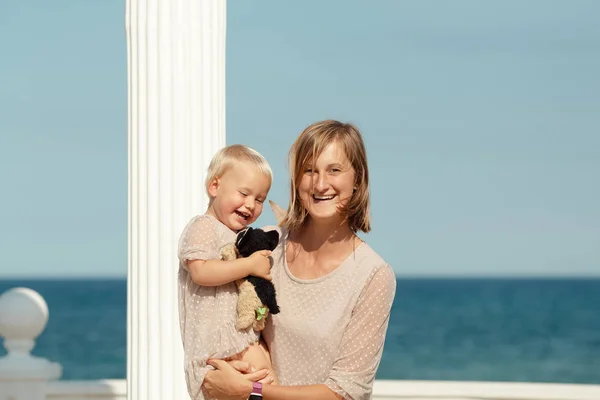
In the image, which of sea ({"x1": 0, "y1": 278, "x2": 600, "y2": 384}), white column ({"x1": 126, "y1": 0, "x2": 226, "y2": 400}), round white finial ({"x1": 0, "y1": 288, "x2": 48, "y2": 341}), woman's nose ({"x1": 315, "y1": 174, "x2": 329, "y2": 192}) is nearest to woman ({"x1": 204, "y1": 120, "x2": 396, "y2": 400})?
woman's nose ({"x1": 315, "y1": 174, "x2": 329, "y2": 192})

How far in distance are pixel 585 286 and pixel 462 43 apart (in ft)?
53.8

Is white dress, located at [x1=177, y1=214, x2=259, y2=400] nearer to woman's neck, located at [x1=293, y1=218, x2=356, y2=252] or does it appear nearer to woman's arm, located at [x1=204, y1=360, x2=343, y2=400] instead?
woman's arm, located at [x1=204, y1=360, x2=343, y2=400]

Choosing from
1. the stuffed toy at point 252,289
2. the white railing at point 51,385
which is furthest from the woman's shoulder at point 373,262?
the white railing at point 51,385

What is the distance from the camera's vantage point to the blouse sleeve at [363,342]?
9.98 ft

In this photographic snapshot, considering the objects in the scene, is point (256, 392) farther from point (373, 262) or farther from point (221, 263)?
point (373, 262)

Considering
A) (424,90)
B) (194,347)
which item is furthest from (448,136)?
(194,347)

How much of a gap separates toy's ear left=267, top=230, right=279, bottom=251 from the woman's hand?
0.36m

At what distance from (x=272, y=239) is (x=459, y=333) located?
37055mm

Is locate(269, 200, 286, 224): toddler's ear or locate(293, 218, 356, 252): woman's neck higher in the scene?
locate(269, 200, 286, 224): toddler's ear

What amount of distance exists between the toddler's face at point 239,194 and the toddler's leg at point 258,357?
372 mm

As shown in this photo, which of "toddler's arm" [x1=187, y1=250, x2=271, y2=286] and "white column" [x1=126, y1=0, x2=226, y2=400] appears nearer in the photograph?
"toddler's arm" [x1=187, y1=250, x2=271, y2=286]

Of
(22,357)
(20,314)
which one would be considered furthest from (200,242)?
(22,357)

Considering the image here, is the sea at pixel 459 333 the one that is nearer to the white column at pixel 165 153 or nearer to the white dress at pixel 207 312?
the white column at pixel 165 153

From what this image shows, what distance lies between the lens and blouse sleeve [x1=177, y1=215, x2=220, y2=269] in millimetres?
3051
